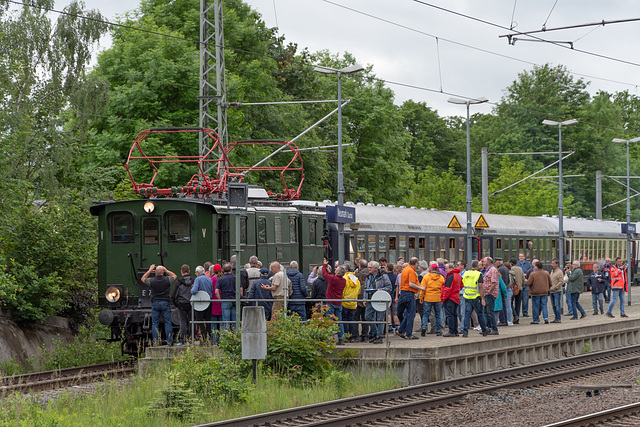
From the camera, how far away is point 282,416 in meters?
12.9

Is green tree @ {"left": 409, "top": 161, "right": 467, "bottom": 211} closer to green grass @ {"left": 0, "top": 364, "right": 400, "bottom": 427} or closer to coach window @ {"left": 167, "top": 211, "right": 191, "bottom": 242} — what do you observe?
coach window @ {"left": 167, "top": 211, "right": 191, "bottom": 242}

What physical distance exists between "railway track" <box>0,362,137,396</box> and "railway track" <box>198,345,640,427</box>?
4.15 metres

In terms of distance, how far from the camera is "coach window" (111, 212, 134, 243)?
66.6 feet

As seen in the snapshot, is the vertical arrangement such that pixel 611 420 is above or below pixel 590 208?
below

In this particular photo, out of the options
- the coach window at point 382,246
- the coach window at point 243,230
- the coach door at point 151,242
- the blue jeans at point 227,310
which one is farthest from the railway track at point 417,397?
the coach window at point 382,246

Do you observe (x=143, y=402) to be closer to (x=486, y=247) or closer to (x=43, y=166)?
(x=43, y=166)

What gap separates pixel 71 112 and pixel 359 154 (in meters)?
29.7

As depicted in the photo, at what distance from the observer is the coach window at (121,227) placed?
20.3 metres

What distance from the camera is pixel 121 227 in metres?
20.4

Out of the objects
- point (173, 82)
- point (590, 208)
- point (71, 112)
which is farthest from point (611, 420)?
point (590, 208)

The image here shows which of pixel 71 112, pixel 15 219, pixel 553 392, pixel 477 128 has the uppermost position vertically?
pixel 477 128

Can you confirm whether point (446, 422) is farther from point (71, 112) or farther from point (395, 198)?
point (395, 198)

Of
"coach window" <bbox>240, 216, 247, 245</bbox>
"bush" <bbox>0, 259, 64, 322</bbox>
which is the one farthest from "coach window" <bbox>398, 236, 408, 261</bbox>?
"bush" <bbox>0, 259, 64, 322</bbox>

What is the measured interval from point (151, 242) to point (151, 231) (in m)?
0.23
